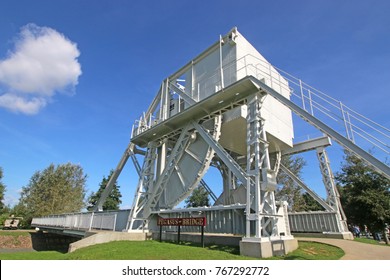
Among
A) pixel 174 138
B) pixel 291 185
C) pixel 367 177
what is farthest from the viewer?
pixel 291 185

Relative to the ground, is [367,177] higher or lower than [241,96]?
lower

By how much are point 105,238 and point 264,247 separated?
893 centimetres

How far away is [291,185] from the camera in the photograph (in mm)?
32562

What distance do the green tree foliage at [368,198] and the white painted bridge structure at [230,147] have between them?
6.27m

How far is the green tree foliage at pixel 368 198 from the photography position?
65.8 feet

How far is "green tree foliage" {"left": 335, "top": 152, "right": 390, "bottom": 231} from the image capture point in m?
20.0

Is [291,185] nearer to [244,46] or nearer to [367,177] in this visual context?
[367,177]

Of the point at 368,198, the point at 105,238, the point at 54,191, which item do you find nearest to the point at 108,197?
the point at 54,191

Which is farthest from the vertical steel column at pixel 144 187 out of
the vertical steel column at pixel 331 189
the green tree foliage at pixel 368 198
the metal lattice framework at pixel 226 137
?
the green tree foliage at pixel 368 198

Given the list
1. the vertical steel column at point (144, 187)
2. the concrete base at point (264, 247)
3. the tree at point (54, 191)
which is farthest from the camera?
the tree at point (54, 191)

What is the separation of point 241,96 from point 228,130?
3.05 meters

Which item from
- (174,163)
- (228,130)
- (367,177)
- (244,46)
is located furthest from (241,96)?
(367,177)

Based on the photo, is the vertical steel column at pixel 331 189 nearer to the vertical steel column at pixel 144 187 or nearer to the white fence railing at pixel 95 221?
the vertical steel column at pixel 144 187

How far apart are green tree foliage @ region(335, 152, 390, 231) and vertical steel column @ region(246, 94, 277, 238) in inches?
565
